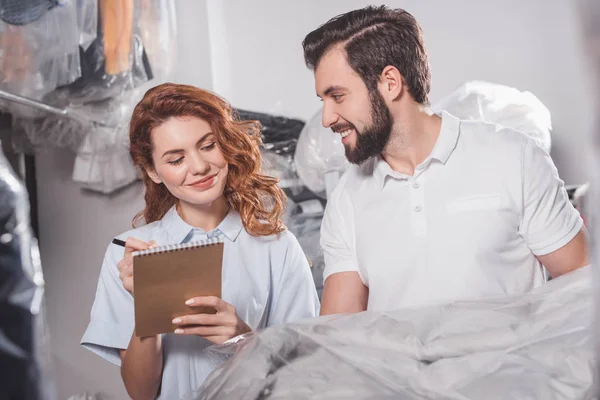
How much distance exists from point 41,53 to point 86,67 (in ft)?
0.45

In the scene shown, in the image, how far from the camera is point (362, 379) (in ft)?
2.65

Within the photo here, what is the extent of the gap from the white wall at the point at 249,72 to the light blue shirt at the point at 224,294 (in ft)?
3.83

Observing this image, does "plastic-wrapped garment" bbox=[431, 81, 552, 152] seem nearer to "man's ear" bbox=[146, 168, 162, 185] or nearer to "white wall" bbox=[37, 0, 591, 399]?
"white wall" bbox=[37, 0, 591, 399]

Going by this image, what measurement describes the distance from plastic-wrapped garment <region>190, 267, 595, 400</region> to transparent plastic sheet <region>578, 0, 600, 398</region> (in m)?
0.30

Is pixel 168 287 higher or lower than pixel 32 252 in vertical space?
lower

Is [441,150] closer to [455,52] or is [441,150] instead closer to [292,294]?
[292,294]

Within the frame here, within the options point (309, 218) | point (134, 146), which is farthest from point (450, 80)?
point (134, 146)

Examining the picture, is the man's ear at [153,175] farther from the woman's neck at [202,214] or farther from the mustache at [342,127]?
the mustache at [342,127]

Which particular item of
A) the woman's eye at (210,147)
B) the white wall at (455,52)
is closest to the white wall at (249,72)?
the white wall at (455,52)

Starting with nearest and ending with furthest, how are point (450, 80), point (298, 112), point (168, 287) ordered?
1. point (168, 287)
2. point (450, 80)
3. point (298, 112)

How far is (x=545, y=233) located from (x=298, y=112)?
1453mm

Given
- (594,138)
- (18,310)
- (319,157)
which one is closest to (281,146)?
(319,157)

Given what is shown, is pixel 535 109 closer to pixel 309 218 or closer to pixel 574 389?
pixel 309 218

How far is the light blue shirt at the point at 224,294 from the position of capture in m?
1.34
